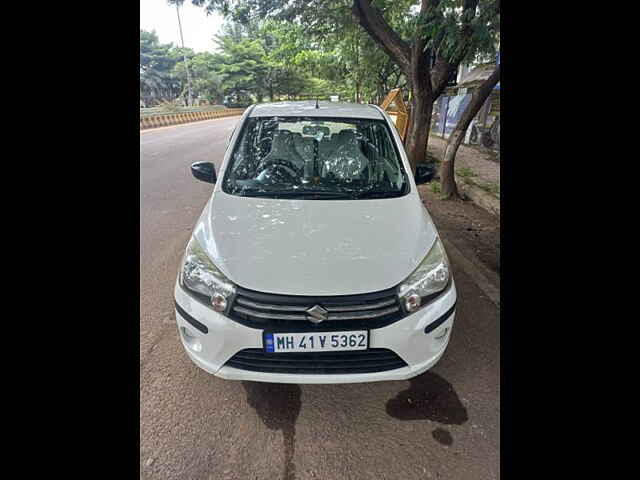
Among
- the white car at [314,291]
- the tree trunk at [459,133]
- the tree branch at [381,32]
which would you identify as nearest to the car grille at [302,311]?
the white car at [314,291]

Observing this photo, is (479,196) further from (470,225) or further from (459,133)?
(470,225)

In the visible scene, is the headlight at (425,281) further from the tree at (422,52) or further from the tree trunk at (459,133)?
the tree trunk at (459,133)

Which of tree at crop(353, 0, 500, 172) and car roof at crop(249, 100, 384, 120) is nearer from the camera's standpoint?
car roof at crop(249, 100, 384, 120)

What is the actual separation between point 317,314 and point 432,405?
92 cm

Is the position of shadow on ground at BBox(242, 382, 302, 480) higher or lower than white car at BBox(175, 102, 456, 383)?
lower

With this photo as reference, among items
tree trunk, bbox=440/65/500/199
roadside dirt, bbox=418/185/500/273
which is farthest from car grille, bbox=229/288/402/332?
tree trunk, bbox=440/65/500/199

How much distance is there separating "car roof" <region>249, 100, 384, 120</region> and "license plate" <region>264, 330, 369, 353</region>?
6.38ft

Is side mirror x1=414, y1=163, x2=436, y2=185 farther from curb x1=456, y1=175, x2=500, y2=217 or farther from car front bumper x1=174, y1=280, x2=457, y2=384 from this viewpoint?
curb x1=456, y1=175, x2=500, y2=217

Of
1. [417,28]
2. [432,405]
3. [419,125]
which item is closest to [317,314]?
[432,405]

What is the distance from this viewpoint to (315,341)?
167 centimetres

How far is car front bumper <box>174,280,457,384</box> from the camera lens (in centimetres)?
170

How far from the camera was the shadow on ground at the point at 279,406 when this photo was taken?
1793mm

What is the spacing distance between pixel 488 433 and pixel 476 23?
4.04 metres
